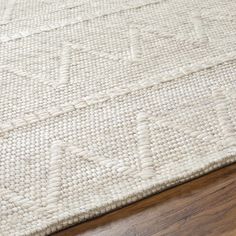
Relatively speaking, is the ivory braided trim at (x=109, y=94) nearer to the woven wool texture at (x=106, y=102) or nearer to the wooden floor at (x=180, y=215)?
the woven wool texture at (x=106, y=102)

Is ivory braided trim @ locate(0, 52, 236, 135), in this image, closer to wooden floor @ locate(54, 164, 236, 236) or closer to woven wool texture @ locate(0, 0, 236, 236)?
woven wool texture @ locate(0, 0, 236, 236)

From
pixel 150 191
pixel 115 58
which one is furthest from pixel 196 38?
pixel 150 191

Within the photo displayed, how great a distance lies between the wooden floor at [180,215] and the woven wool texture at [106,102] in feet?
0.08

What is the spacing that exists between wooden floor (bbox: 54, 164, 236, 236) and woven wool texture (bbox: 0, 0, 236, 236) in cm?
2

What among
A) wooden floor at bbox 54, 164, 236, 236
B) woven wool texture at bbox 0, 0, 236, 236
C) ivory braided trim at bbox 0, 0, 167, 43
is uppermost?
ivory braided trim at bbox 0, 0, 167, 43

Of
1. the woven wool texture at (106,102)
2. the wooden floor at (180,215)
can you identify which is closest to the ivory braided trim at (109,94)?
the woven wool texture at (106,102)

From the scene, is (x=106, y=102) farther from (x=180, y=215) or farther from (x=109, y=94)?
(x=180, y=215)

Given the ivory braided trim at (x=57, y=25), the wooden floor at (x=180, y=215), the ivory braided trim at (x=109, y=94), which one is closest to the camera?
the wooden floor at (x=180, y=215)

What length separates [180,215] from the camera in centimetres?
63

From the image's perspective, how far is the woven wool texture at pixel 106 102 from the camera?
649 mm

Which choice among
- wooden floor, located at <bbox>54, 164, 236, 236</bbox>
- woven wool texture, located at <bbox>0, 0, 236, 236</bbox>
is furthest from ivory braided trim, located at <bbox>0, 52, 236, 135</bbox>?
wooden floor, located at <bbox>54, 164, 236, 236</bbox>

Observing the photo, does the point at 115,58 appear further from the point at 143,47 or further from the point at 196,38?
the point at 196,38

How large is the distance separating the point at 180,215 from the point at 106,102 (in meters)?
0.31

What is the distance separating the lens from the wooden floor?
615mm
